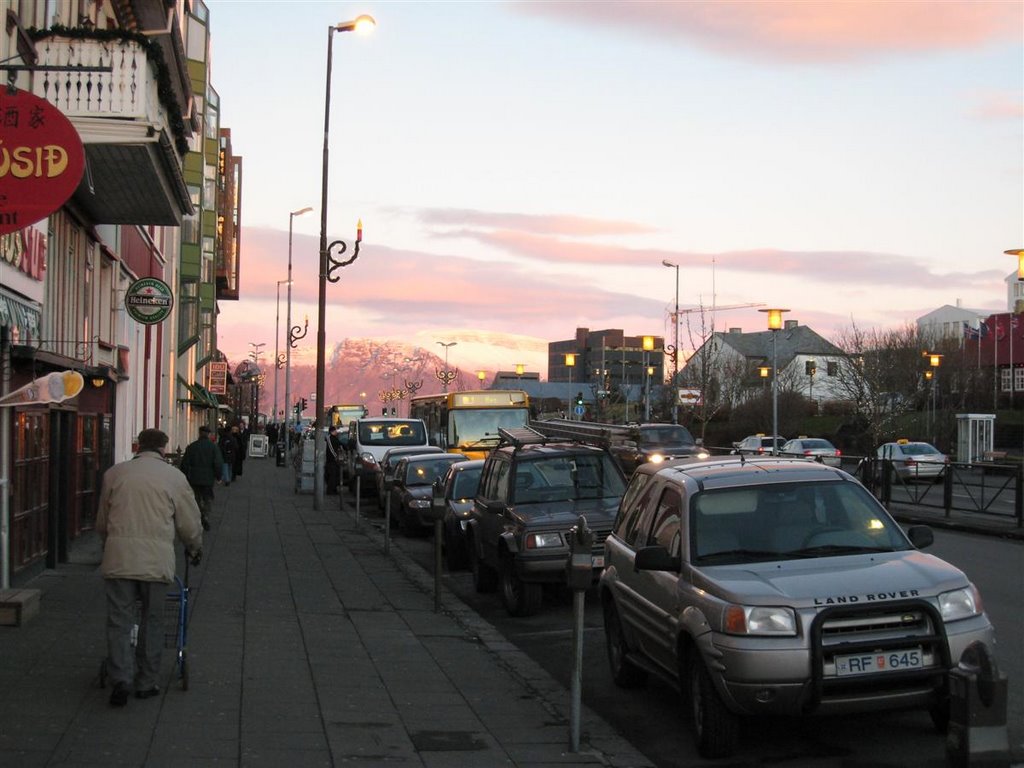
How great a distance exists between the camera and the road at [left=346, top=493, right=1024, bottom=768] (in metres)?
7.51

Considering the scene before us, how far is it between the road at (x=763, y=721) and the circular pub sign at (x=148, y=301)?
31.6ft

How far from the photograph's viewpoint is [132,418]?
27.5 m

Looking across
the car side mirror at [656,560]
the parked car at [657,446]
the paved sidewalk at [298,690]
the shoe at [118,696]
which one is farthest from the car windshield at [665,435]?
the shoe at [118,696]

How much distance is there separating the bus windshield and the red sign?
26.8m

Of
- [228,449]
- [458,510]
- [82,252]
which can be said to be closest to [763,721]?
[458,510]

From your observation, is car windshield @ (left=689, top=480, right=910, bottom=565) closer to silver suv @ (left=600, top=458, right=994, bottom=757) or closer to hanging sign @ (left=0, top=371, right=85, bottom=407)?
silver suv @ (left=600, top=458, right=994, bottom=757)

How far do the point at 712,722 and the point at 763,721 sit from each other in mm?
1043

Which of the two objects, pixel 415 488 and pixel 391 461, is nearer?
pixel 415 488

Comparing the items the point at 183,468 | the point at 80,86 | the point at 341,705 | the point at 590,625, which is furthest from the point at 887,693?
the point at 183,468

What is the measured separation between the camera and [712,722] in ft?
24.2

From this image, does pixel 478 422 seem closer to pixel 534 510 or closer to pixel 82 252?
pixel 82 252

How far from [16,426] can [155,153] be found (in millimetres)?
4076

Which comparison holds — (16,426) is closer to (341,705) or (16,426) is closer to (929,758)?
(341,705)

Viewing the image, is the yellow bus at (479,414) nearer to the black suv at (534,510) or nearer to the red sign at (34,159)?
the black suv at (534,510)
